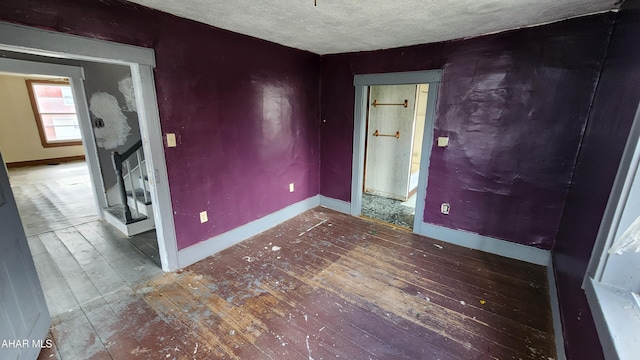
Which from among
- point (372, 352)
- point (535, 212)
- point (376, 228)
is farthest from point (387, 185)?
point (372, 352)

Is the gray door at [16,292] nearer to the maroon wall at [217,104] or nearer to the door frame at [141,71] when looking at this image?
the door frame at [141,71]

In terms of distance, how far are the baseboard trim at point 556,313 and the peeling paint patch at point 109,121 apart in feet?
16.9

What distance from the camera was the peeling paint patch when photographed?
3521 millimetres

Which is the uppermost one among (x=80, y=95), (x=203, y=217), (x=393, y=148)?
(x=80, y=95)

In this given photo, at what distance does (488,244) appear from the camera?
2.91 meters

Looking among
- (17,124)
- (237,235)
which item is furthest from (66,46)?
(17,124)

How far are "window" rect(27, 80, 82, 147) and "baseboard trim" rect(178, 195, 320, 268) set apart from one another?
22.3 ft

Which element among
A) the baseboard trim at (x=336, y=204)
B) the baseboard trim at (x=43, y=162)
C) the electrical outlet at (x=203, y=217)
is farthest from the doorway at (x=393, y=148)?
the baseboard trim at (x=43, y=162)

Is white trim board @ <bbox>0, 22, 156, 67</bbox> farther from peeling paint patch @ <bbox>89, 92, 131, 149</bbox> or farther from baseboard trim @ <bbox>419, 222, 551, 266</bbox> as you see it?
baseboard trim @ <bbox>419, 222, 551, 266</bbox>

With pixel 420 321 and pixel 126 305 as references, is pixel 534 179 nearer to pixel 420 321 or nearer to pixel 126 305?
pixel 420 321

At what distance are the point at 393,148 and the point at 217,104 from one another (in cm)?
298

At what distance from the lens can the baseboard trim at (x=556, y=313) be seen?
5.38 ft

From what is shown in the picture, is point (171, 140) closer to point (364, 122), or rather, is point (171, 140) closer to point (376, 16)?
point (376, 16)

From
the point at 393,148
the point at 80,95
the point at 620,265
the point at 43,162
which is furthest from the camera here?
the point at 43,162
